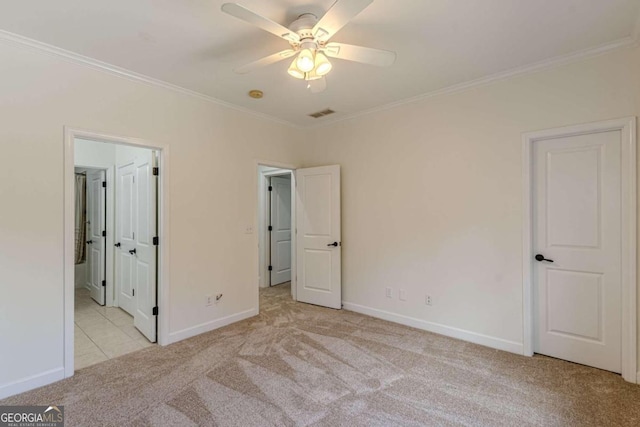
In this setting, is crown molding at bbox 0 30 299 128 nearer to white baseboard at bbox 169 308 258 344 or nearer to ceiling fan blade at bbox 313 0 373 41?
ceiling fan blade at bbox 313 0 373 41

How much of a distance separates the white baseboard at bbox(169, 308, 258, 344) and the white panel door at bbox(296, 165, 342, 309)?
91cm

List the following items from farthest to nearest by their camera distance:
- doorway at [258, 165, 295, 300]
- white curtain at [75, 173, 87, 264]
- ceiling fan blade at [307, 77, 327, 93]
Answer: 1. doorway at [258, 165, 295, 300]
2. white curtain at [75, 173, 87, 264]
3. ceiling fan blade at [307, 77, 327, 93]

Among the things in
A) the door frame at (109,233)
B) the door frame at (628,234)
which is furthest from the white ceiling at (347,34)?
the door frame at (109,233)

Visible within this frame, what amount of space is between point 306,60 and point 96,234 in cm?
451

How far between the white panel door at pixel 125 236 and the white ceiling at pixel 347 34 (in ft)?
5.16

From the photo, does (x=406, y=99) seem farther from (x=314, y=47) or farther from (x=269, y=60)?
(x=269, y=60)

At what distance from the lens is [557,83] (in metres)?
2.70

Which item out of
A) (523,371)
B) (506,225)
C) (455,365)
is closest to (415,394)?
(455,365)

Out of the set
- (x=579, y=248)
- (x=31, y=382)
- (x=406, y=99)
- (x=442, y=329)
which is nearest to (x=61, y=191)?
(x=31, y=382)

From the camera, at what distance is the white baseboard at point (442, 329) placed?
294 centimetres

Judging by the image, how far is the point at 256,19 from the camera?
1682 millimetres

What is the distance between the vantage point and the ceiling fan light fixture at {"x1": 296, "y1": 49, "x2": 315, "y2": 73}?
2.06 metres

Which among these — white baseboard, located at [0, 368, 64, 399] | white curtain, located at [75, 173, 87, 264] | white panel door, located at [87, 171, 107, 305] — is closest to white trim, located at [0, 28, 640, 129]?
white panel door, located at [87, 171, 107, 305]

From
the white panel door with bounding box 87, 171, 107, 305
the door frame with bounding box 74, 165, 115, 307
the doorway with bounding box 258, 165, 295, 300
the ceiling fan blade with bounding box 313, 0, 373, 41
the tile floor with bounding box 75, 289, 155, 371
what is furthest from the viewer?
the doorway with bounding box 258, 165, 295, 300
